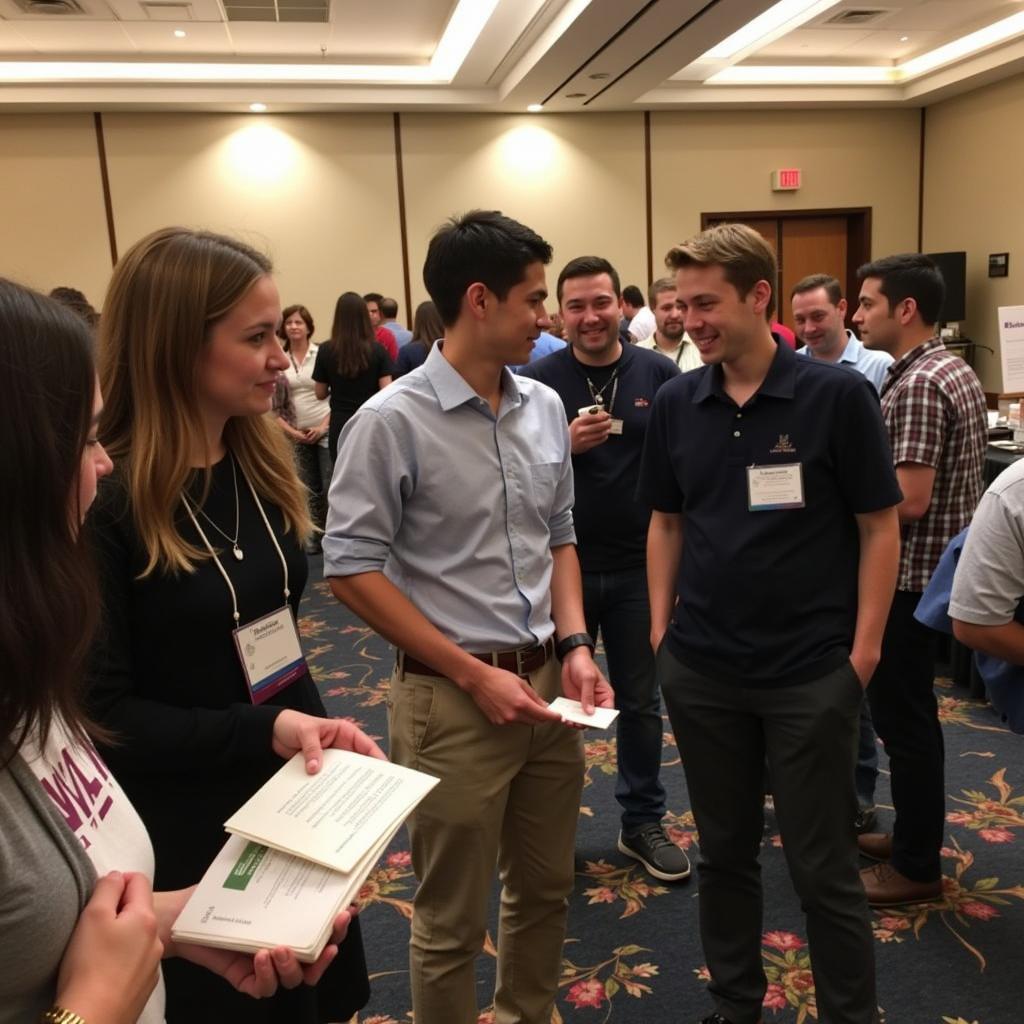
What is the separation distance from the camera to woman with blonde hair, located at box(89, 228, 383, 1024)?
121cm

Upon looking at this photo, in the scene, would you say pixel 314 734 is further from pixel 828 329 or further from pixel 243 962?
pixel 828 329

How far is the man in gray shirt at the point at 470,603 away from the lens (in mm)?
1555

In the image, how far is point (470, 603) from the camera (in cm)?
161

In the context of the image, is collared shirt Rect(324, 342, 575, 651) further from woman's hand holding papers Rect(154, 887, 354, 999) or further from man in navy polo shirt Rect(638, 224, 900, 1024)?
woman's hand holding papers Rect(154, 887, 354, 999)

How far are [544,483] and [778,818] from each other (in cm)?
79

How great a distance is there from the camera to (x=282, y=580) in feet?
4.53

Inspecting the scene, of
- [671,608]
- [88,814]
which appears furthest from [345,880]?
[671,608]

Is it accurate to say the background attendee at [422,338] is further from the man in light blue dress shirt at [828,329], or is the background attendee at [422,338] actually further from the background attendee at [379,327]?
the man in light blue dress shirt at [828,329]

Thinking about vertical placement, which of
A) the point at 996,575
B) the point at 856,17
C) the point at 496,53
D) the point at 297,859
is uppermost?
the point at 856,17

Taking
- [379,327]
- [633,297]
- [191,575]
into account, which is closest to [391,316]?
[379,327]

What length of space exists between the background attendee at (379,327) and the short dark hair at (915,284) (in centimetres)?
424

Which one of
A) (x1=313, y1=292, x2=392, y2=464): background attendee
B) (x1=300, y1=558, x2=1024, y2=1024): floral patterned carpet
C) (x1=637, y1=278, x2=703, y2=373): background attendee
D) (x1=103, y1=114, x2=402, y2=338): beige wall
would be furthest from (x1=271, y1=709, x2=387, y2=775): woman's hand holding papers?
(x1=103, y1=114, x2=402, y2=338): beige wall

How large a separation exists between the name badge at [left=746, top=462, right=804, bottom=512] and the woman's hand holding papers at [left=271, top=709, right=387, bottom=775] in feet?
2.87

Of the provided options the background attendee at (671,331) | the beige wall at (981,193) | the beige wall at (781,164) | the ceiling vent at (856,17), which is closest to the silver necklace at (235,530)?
the background attendee at (671,331)
